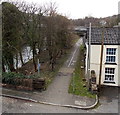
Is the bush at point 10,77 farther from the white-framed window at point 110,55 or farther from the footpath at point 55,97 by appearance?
the white-framed window at point 110,55

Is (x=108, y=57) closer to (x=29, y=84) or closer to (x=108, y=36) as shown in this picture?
(x=108, y=36)

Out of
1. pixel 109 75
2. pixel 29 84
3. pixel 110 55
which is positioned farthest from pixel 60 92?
pixel 110 55

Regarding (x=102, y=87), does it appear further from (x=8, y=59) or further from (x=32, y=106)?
(x=8, y=59)

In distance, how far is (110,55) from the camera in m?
17.8

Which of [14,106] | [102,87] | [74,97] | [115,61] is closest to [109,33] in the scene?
[115,61]

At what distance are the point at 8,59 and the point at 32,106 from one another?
8142mm

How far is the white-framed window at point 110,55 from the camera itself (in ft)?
58.3

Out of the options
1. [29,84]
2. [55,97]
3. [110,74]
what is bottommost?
[55,97]

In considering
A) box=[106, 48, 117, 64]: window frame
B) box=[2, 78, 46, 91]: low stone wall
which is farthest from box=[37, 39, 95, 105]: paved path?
box=[106, 48, 117, 64]: window frame

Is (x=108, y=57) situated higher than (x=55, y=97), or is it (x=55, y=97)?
(x=108, y=57)

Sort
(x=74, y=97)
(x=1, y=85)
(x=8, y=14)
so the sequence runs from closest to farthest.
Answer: (x=74, y=97) < (x=1, y=85) < (x=8, y=14)

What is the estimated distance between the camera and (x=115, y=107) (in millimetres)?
13594

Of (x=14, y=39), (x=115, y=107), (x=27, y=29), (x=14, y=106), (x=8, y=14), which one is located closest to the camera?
(x=14, y=106)

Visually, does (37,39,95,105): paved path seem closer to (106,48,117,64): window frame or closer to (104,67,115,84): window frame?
(104,67,115,84): window frame
